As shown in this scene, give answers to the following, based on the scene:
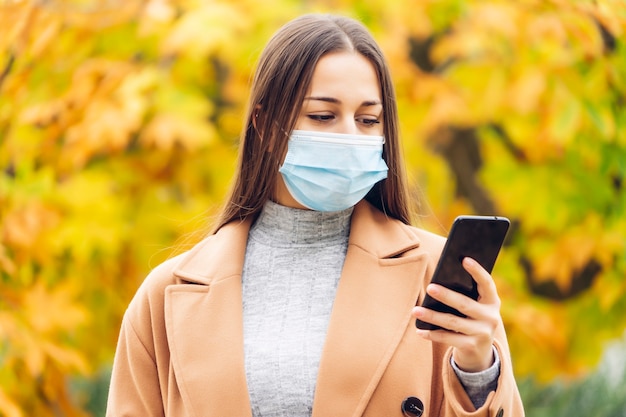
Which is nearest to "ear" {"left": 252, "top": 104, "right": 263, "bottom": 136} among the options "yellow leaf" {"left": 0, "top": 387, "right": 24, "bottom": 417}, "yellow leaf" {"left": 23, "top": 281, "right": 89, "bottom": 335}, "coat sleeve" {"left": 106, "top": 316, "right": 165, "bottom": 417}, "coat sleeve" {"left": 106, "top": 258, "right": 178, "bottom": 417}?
"coat sleeve" {"left": 106, "top": 258, "right": 178, "bottom": 417}

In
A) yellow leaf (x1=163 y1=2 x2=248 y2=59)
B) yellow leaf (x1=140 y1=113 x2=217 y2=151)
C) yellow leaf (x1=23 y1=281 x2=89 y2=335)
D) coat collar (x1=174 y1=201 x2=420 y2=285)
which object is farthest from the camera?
yellow leaf (x1=140 y1=113 x2=217 y2=151)

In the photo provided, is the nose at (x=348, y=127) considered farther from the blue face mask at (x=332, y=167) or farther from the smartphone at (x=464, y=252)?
the smartphone at (x=464, y=252)

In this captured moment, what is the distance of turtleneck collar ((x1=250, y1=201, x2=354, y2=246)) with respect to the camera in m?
2.68

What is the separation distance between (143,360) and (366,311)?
0.67m

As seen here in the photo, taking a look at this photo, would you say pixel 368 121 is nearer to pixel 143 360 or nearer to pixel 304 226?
pixel 304 226

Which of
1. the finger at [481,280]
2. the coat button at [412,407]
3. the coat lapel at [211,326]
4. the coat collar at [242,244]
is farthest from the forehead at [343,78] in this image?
the coat button at [412,407]

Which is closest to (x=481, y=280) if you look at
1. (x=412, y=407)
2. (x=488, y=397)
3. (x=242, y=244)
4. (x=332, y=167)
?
(x=488, y=397)

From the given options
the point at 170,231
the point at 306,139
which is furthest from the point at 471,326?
the point at 170,231

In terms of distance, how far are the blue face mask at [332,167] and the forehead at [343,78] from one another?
117mm

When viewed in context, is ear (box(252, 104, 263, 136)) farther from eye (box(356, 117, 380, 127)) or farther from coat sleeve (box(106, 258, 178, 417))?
coat sleeve (box(106, 258, 178, 417))

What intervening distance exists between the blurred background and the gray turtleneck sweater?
1426 millimetres

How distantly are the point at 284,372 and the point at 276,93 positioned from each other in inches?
30.1

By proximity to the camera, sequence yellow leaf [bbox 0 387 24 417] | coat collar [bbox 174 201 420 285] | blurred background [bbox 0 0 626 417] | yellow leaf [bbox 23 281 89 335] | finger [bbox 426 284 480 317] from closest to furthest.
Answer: finger [bbox 426 284 480 317] → coat collar [bbox 174 201 420 285] → yellow leaf [bbox 0 387 24 417] → yellow leaf [bbox 23 281 89 335] → blurred background [bbox 0 0 626 417]

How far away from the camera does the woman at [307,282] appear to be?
239cm
